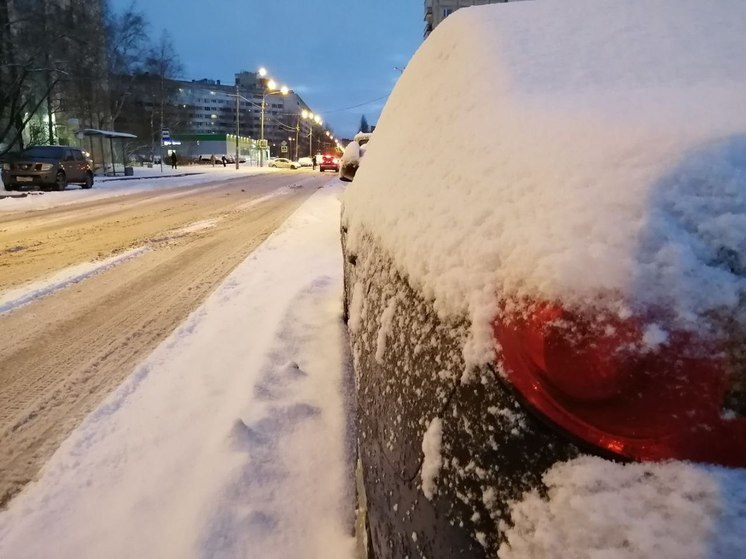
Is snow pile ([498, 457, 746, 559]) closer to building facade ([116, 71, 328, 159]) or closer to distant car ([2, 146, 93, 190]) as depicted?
distant car ([2, 146, 93, 190])

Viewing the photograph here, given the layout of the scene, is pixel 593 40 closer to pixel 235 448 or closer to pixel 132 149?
pixel 235 448

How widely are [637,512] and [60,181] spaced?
2177 cm

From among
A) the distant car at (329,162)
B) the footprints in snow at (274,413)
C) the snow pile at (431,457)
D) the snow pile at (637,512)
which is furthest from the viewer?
the distant car at (329,162)

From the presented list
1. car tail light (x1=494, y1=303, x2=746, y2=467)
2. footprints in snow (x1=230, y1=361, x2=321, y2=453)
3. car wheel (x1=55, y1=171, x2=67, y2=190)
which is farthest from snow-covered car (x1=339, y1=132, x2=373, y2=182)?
car wheel (x1=55, y1=171, x2=67, y2=190)

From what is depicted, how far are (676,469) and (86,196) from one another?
1923 centimetres

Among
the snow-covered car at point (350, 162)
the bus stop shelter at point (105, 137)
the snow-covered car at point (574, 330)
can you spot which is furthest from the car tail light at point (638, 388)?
the bus stop shelter at point (105, 137)

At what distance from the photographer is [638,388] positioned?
0.81 metres

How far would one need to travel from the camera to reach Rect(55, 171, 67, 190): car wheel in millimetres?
18766

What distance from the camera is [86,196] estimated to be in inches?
677

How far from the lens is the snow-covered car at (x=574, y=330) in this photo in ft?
2.57

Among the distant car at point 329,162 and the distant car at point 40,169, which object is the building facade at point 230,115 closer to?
the distant car at point 329,162

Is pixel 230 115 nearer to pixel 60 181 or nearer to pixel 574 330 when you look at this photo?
pixel 60 181

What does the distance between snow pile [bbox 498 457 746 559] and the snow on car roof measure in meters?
0.23

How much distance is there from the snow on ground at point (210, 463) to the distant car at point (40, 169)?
58.1ft
